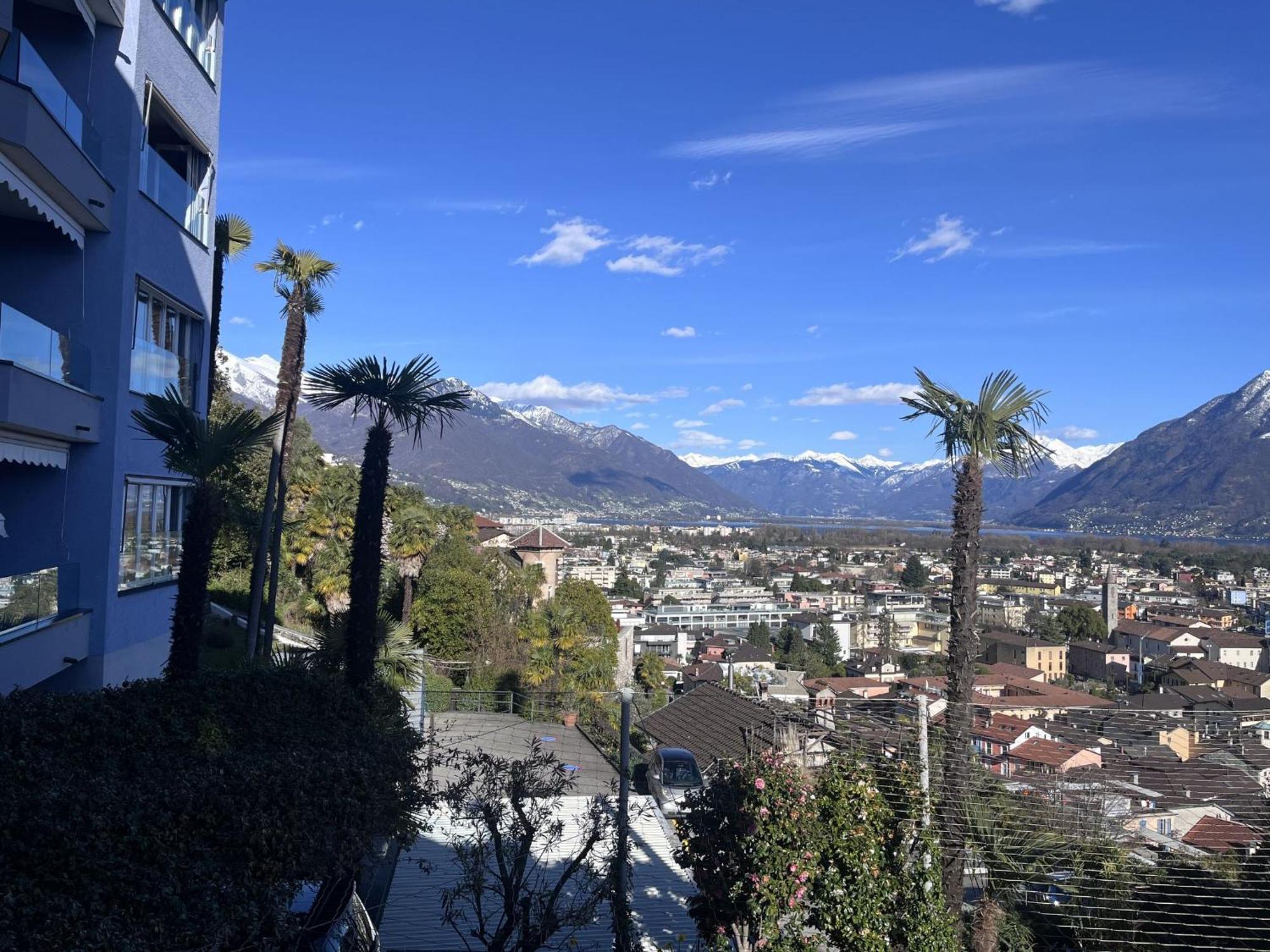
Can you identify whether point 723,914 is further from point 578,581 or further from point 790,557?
point 790,557

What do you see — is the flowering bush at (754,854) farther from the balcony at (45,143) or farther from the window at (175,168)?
the window at (175,168)

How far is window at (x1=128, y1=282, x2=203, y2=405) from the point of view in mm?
10086

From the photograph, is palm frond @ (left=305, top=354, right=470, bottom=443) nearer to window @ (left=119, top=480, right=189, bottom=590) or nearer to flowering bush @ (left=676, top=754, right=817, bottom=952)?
window @ (left=119, top=480, right=189, bottom=590)

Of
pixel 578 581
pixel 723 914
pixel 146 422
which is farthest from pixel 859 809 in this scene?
pixel 578 581

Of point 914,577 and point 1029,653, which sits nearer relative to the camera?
point 1029,653

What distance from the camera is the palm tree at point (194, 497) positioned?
7648 mm

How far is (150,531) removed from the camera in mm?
10758

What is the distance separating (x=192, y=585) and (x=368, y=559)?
3.28m

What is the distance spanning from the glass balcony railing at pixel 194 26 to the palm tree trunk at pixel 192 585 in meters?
5.94

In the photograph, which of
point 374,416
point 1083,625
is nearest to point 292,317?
point 374,416

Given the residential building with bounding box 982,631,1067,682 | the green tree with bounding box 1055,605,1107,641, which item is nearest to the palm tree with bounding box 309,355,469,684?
the residential building with bounding box 982,631,1067,682

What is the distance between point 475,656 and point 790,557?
149 metres

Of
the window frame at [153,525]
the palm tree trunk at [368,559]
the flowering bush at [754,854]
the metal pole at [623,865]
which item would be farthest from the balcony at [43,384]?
the flowering bush at [754,854]

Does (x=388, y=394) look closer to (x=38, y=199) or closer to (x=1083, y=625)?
(x=38, y=199)
